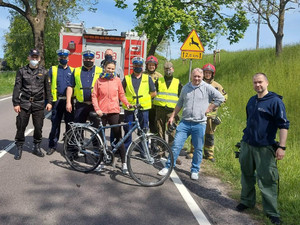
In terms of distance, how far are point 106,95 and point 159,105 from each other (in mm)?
1370

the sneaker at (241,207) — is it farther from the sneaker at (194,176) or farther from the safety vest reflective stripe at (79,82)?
the safety vest reflective stripe at (79,82)

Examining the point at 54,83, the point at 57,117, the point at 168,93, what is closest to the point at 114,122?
the point at 168,93

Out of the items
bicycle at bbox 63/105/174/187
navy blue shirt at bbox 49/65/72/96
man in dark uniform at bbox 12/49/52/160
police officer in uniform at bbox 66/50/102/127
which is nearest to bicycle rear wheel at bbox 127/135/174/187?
bicycle at bbox 63/105/174/187

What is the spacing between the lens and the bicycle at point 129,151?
4555 mm

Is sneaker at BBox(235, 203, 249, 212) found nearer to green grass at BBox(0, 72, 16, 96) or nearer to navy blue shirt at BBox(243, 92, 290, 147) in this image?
navy blue shirt at BBox(243, 92, 290, 147)

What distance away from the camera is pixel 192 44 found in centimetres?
873

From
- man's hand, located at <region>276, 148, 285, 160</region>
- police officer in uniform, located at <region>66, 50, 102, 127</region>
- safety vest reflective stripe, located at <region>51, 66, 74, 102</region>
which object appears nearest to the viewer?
man's hand, located at <region>276, 148, 285, 160</region>

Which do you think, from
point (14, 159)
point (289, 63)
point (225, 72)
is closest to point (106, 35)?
point (14, 159)

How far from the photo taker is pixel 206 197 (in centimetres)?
427

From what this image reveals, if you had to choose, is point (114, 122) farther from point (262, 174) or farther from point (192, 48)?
point (192, 48)

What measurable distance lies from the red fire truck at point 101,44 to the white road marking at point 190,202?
5.67 meters

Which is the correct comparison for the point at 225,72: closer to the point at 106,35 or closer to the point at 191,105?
the point at 106,35

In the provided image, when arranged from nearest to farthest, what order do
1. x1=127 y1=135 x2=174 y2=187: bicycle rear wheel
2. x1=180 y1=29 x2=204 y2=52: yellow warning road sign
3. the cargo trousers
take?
1. the cargo trousers
2. x1=127 y1=135 x2=174 y2=187: bicycle rear wheel
3. x1=180 y1=29 x2=204 y2=52: yellow warning road sign

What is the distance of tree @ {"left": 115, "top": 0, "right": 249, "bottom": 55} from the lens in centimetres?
1580
